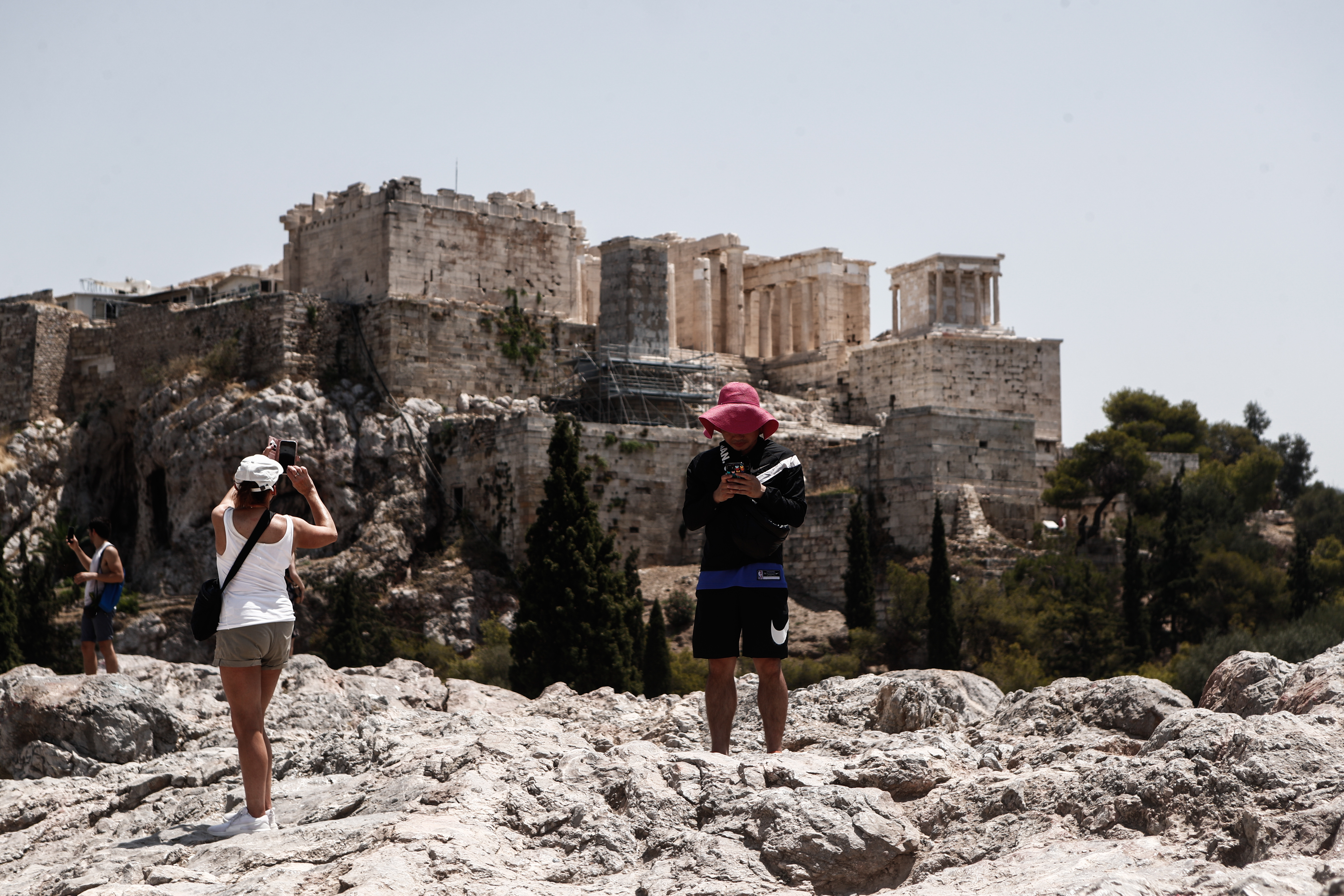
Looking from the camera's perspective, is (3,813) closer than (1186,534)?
Yes

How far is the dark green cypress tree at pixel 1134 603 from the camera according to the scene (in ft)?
88.5

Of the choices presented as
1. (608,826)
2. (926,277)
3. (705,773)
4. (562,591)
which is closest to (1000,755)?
(705,773)

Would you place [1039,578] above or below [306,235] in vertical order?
Answer: below

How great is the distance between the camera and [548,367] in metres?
34.4

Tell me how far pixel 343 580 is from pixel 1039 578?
36.6ft

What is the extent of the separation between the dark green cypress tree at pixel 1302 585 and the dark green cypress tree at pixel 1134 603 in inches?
107

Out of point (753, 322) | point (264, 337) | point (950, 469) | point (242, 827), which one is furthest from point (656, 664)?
point (753, 322)

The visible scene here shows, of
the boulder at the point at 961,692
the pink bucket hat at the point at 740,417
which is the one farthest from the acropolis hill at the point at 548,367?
the pink bucket hat at the point at 740,417

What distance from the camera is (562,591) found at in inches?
935

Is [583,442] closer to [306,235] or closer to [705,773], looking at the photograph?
[306,235]

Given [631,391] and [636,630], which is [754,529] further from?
[631,391]

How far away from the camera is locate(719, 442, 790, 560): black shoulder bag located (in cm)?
795

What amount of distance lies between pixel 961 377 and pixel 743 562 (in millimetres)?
29877

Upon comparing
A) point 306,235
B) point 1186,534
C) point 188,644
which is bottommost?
point 188,644
